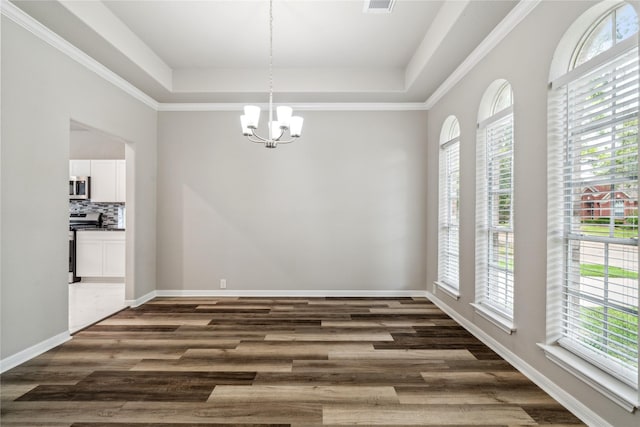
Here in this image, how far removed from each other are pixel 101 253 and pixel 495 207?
19.9 ft

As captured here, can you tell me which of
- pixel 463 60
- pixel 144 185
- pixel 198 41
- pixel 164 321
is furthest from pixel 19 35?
pixel 463 60

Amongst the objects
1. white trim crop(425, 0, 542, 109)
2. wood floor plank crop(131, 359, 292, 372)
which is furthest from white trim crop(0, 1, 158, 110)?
white trim crop(425, 0, 542, 109)

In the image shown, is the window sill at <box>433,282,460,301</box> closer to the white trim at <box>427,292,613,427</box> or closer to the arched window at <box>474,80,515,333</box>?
the white trim at <box>427,292,613,427</box>

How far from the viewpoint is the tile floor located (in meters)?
4.05

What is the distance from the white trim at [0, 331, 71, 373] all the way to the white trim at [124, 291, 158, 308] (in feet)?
3.71

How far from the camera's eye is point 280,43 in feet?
12.8

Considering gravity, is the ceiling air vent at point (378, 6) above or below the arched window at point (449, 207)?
above

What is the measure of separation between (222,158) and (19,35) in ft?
8.54

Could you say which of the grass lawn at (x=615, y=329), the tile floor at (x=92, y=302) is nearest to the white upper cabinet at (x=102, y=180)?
the tile floor at (x=92, y=302)

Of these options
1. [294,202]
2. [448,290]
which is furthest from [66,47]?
[448,290]

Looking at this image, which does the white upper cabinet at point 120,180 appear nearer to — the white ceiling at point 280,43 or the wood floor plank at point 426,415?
the white ceiling at point 280,43

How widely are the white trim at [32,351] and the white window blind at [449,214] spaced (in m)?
4.21

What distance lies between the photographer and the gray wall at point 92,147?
6.47 m

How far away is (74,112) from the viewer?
341 centimetres
